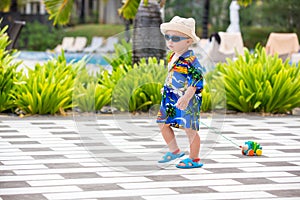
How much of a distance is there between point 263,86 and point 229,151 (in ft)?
12.6

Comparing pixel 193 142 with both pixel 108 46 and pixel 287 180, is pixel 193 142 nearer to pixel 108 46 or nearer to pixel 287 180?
pixel 287 180

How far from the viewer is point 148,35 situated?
840 centimetres

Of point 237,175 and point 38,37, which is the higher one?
point 38,37

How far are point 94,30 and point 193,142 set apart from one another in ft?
124

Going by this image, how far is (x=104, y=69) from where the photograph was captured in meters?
9.33

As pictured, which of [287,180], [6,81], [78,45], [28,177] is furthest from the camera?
[78,45]

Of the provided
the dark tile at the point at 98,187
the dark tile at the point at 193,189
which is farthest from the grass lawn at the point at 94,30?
the dark tile at the point at 193,189

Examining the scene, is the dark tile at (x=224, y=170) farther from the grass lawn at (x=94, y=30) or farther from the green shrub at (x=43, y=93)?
the grass lawn at (x=94, y=30)

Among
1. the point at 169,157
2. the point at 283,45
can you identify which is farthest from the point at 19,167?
the point at 283,45

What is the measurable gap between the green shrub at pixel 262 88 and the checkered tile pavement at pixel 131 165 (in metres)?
1.60

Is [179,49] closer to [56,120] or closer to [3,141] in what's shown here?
[3,141]

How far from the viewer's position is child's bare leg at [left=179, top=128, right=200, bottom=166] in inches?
287

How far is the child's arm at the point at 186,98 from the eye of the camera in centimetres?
708

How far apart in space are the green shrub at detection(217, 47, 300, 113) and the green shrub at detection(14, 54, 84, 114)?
7.74 feet
